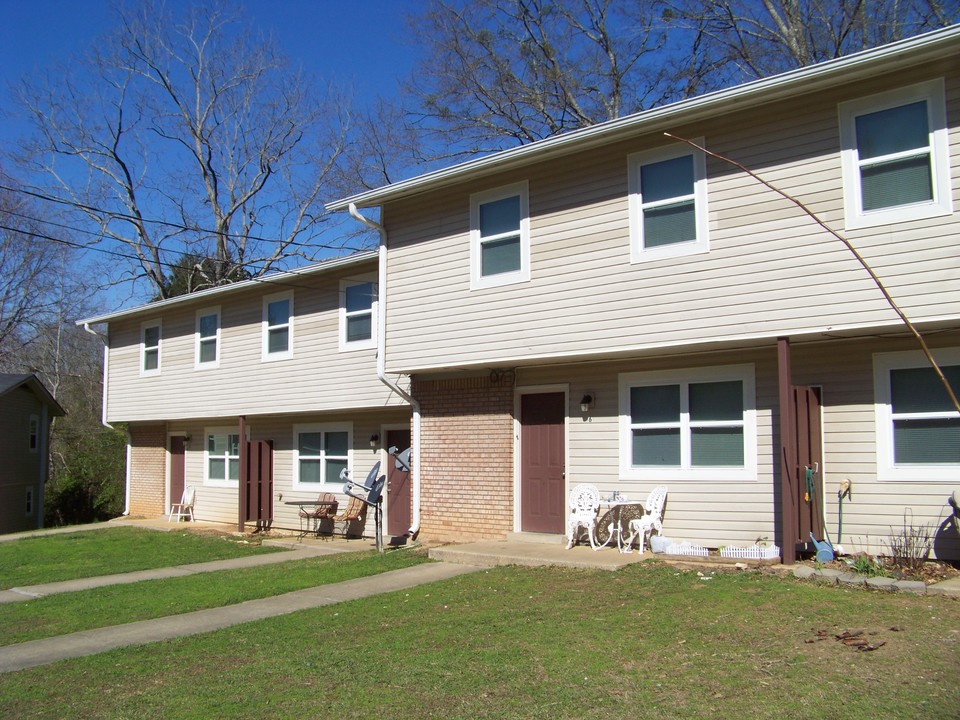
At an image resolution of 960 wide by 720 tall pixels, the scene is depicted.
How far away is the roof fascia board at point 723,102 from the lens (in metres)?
8.65

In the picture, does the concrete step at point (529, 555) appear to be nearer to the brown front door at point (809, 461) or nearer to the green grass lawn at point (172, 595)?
the green grass lawn at point (172, 595)

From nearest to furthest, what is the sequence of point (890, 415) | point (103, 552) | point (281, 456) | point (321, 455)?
point (890, 415) → point (103, 552) → point (321, 455) → point (281, 456)

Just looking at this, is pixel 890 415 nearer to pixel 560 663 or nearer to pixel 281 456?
pixel 560 663

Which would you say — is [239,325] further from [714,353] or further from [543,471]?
[714,353]

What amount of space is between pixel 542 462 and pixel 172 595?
5457 mm

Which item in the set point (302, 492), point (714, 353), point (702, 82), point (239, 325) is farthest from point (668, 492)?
point (702, 82)

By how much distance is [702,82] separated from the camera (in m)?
22.9

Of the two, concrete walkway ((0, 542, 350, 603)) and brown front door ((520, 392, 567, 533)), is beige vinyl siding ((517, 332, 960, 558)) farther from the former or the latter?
concrete walkway ((0, 542, 350, 603))

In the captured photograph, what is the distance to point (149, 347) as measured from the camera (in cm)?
2214

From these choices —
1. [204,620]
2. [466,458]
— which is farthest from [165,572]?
[466,458]

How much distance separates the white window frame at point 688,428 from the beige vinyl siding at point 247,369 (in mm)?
5057

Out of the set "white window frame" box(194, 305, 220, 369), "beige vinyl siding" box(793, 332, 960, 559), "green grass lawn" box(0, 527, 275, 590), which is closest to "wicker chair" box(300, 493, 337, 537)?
"green grass lawn" box(0, 527, 275, 590)

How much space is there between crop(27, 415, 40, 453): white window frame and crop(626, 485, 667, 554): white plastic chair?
85.7ft

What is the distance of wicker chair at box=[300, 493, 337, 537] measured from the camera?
16922 mm
